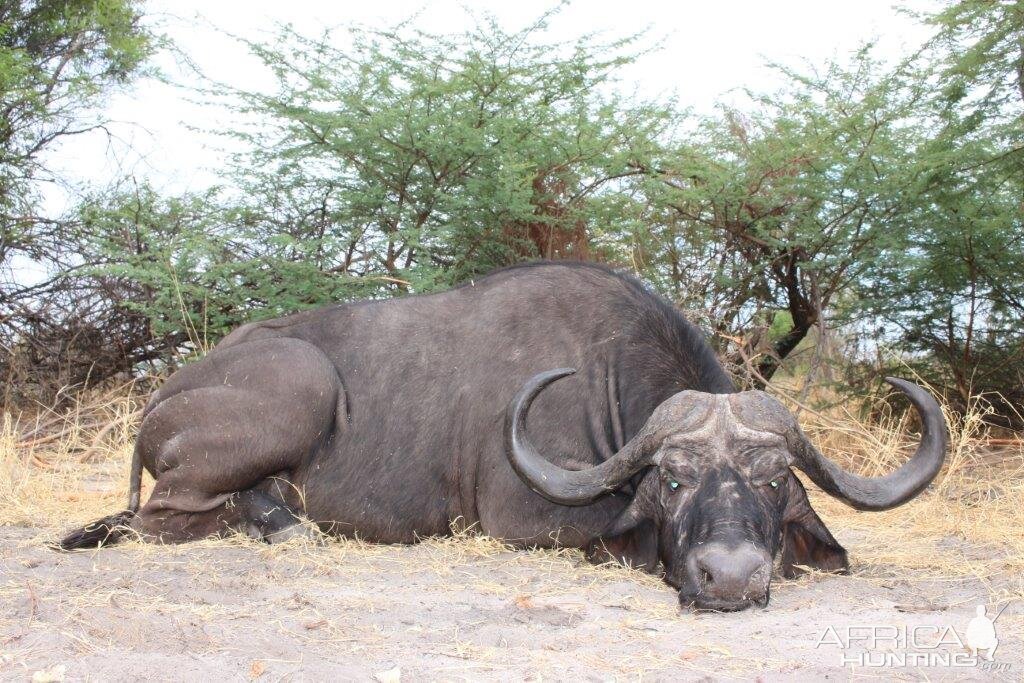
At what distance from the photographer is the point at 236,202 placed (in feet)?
33.2

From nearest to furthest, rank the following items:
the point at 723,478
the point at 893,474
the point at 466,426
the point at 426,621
→ the point at 426,621, the point at 723,478, the point at 893,474, the point at 466,426

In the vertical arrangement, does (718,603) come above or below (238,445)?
below

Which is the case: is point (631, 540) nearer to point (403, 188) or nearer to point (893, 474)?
point (893, 474)

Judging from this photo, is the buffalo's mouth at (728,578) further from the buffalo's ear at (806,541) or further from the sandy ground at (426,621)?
the buffalo's ear at (806,541)

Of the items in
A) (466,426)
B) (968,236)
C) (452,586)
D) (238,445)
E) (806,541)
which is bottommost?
(452,586)

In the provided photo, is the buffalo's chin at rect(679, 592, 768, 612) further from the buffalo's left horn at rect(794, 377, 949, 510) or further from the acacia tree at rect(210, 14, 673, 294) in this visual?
the acacia tree at rect(210, 14, 673, 294)

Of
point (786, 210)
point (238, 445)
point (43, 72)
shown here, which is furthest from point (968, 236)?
point (43, 72)

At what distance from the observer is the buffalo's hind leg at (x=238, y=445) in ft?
18.5

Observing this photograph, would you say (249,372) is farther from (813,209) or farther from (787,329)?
(787,329)

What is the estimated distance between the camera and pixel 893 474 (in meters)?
4.82

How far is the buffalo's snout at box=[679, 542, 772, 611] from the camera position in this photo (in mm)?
4078

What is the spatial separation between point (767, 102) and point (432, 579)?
24.0 feet

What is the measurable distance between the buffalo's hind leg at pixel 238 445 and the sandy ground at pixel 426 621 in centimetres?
37

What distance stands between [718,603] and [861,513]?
3.09 metres
